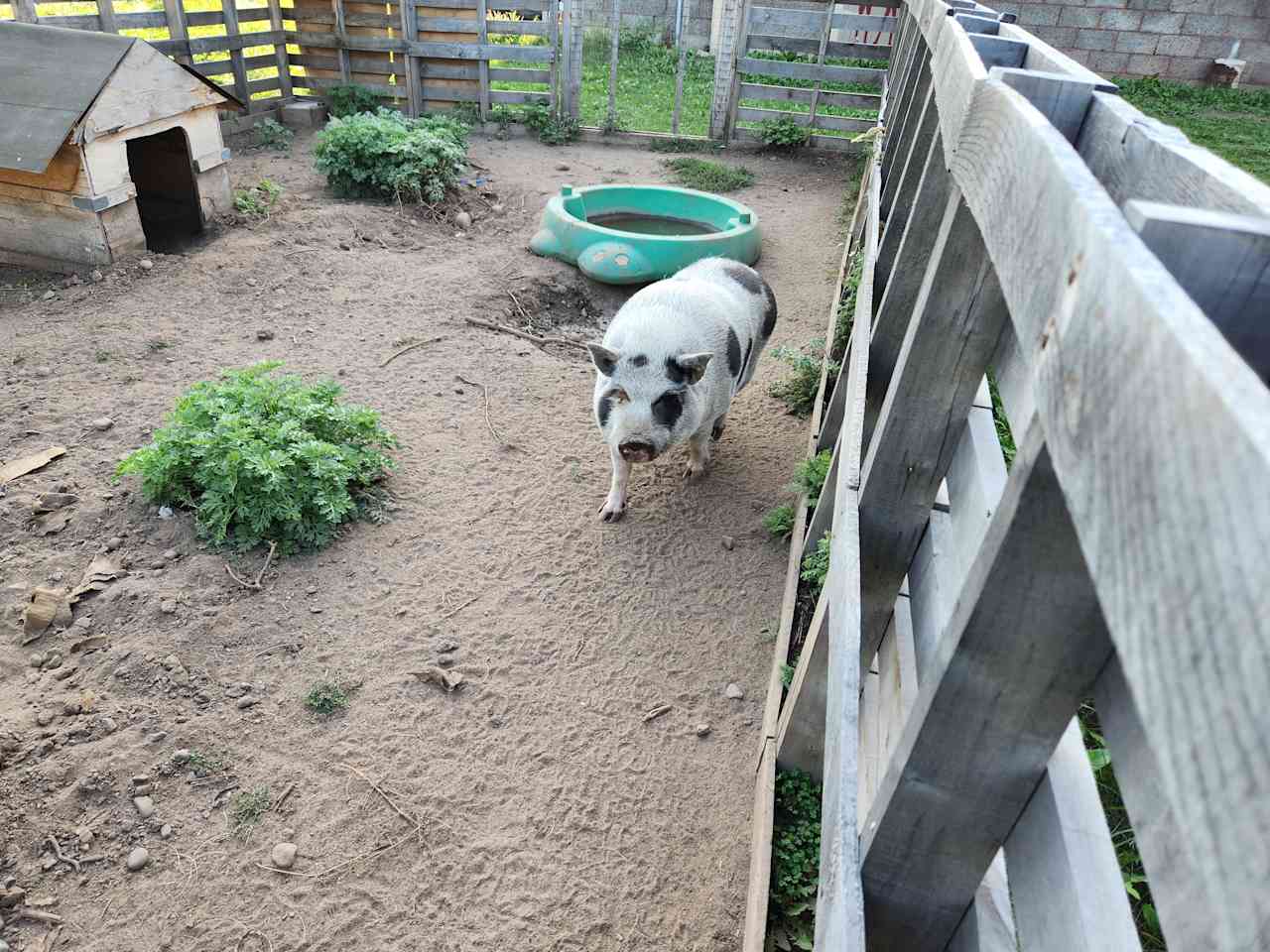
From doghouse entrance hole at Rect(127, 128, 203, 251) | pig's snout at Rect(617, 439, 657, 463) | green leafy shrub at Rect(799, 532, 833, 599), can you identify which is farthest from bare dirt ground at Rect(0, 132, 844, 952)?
doghouse entrance hole at Rect(127, 128, 203, 251)

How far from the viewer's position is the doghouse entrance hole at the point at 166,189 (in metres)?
8.38

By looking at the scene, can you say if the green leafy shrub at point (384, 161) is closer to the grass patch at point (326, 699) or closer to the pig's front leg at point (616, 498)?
the pig's front leg at point (616, 498)

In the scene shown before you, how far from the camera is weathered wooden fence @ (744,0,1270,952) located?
1.74 feet

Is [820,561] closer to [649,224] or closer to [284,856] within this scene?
[284,856]

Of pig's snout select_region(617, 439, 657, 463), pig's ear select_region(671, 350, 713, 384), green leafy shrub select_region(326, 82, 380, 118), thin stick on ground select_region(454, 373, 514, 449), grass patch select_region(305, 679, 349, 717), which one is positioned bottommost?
grass patch select_region(305, 679, 349, 717)

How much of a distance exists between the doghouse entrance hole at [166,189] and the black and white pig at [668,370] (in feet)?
18.5

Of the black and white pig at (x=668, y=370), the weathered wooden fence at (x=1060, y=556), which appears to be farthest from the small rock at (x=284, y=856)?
the black and white pig at (x=668, y=370)

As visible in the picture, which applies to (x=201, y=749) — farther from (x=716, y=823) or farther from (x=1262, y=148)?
(x=1262, y=148)

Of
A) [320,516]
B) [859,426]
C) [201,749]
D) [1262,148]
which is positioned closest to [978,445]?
[859,426]

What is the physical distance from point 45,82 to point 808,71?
9.67 meters

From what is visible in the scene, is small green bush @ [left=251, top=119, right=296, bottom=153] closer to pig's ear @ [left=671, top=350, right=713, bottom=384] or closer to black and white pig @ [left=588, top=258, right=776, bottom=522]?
black and white pig @ [left=588, top=258, right=776, bottom=522]

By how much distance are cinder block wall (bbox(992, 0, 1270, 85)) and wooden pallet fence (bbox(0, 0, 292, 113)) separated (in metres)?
11.2

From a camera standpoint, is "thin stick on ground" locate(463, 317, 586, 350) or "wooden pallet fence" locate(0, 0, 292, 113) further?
"wooden pallet fence" locate(0, 0, 292, 113)

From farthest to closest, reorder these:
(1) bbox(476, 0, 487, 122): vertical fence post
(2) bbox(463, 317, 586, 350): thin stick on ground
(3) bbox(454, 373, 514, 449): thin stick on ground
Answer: (1) bbox(476, 0, 487, 122): vertical fence post, (2) bbox(463, 317, 586, 350): thin stick on ground, (3) bbox(454, 373, 514, 449): thin stick on ground
